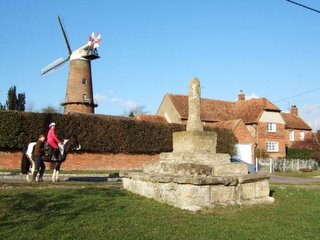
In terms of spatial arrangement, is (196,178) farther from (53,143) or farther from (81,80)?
(81,80)

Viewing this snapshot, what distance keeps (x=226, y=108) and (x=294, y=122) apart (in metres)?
17.0

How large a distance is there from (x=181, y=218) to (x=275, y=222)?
220 cm

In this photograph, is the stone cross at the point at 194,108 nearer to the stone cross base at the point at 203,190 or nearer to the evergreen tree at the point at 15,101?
the stone cross base at the point at 203,190

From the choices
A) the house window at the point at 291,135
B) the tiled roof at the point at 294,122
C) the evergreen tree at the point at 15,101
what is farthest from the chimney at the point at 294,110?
the evergreen tree at the point at 15,101

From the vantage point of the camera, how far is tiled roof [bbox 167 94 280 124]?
53.8 metres

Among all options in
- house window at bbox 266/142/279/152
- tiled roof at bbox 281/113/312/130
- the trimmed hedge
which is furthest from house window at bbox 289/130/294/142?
the trimmed hedge

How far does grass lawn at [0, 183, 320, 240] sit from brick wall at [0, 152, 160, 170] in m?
18.5

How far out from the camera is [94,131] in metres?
33.2

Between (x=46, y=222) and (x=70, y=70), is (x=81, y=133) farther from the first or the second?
(x=46, y=222)

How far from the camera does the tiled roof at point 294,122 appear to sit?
2625 inches

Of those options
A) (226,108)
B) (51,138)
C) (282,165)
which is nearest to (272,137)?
(226,108)

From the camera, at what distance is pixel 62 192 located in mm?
11156

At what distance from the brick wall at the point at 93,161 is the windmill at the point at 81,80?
53.2 ft

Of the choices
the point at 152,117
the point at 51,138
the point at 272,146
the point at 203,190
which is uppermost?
the point at 152,117
